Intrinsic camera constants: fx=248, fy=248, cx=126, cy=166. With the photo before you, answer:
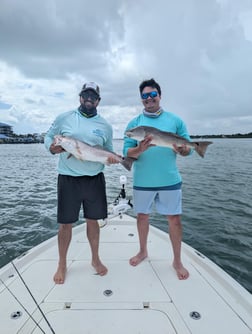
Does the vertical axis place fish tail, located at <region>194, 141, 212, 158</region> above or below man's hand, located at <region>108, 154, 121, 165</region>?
above

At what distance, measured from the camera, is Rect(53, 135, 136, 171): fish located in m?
2.81

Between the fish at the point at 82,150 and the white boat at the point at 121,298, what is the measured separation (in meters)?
1.44

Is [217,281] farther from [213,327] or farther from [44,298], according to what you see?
[44,298]

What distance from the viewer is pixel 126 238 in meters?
4.20

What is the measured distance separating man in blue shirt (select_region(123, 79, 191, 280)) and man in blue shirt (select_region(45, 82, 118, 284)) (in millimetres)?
457

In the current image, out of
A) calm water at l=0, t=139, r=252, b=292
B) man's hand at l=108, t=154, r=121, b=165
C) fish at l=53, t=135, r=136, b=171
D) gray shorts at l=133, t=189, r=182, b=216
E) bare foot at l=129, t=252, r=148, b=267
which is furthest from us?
calm water at l=0, t=139, r=252, b=292

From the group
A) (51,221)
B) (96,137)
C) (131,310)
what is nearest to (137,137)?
(96,137)

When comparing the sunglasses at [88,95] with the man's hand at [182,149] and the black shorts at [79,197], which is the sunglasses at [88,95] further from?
the man's hand at [182,149]

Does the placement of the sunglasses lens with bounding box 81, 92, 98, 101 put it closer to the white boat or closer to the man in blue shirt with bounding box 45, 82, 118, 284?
the man in blue shirt with bounding box 45, 82, 118, 284

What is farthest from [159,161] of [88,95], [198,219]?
[198,219]

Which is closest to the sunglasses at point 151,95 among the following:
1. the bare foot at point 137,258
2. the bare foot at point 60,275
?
the bare foot at point 137,258

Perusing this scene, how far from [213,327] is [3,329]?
72.7 inches

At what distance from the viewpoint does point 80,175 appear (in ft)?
9.90

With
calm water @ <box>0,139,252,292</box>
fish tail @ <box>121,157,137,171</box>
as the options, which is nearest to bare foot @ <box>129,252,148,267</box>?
fish tail @ <box>121,157,137,171</box>
